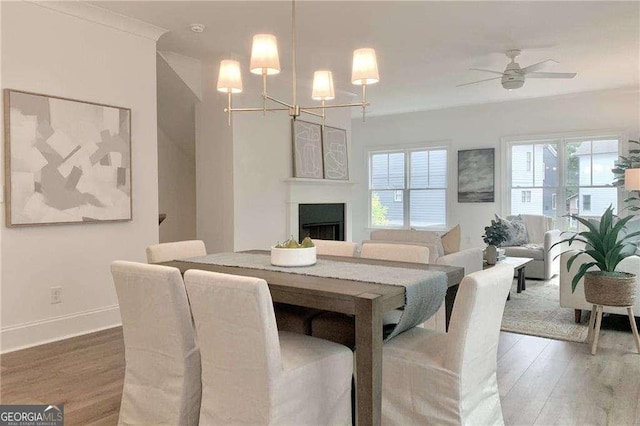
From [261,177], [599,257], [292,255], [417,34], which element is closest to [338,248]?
[292,255]

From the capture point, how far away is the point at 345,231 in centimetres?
687

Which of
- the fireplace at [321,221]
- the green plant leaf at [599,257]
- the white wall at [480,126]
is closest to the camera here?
the green plant leaf at [599,257]

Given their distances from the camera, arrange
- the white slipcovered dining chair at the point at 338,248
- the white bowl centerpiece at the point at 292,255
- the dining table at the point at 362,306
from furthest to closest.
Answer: the white slipcovered dining chair at the point at 338,248
the white bowl centerpiece at the point at 292,255
the dining table at the point at 362,306

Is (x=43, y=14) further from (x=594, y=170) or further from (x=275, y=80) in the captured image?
(x=594, y=170)

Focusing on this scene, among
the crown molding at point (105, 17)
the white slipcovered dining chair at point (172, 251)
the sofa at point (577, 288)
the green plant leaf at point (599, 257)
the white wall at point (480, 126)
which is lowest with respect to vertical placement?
the sofa at point (577, 288)

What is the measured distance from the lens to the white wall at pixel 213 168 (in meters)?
5.13

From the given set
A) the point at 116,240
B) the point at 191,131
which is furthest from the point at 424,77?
the point at 116,240

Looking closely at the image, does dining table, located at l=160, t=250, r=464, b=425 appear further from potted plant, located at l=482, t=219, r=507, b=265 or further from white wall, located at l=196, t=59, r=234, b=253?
potted plant, located at l=482, t=219, r=507, b=265

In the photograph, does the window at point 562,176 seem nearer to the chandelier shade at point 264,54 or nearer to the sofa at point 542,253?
the sofa at point 542,253

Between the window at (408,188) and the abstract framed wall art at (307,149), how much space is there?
2.90m

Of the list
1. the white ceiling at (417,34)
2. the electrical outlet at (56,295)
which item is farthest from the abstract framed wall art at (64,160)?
the white ceiling at (417,34)

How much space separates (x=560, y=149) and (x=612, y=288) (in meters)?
4.49

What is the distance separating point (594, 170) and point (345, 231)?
3.84 metres

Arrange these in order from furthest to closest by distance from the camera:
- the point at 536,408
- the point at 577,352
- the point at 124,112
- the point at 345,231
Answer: the point at 345,231 < the point at 124,112 < the point at 577,352 < the point at 536,408
